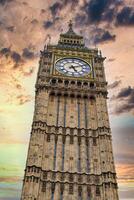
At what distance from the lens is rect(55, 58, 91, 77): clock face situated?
50403 millimetres

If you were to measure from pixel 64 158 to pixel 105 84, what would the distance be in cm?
1590

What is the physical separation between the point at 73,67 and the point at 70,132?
532 inches

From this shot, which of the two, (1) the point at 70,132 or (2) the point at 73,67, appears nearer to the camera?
(1) the point at 70,132

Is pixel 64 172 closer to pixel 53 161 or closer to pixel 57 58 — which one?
pixel 53 161

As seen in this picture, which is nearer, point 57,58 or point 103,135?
point 103,135

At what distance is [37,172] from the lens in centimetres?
3553

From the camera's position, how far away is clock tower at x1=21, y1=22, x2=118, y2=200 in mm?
35094

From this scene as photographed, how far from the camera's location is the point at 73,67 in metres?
51.3

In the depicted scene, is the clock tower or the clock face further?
the clock face

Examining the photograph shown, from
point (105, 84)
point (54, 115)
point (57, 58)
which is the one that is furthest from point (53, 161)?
point (57, 58)

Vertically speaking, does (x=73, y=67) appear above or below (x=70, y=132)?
above

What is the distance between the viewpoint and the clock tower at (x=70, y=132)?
35094 mm

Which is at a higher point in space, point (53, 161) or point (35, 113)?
point (35, 113)

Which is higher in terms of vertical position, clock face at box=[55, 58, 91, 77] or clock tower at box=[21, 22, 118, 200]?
clock face at box=[55, 58, 91, 77]
